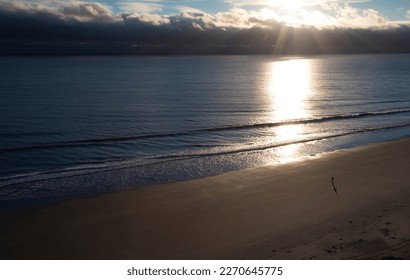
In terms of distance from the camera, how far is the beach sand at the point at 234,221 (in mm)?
10016

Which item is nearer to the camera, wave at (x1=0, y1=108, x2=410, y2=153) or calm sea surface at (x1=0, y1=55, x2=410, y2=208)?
calm sea surface at (x1=0, y1=55, x2=410, y2=208)

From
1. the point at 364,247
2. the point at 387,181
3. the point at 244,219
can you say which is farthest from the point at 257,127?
the point at 364,247

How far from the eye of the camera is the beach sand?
32.9ft

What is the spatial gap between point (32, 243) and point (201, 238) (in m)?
4.40

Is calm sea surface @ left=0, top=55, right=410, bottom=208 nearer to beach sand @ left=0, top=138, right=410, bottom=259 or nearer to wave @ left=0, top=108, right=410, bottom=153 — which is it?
wave @ left=0, top=108, right=410, bottom=153

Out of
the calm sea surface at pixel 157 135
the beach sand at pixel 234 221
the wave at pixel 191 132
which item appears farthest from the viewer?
the wave at pixel 191 132

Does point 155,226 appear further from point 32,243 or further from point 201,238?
point 32,243

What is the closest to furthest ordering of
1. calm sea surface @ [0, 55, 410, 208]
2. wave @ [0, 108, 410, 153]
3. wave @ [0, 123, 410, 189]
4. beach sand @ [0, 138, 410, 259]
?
beach sand @ [0, 138, 410, 259], wave @ [0, 123, 410, 189], calm sea surface @ [0, 55, 410, 208], wave @ [0, 108, 410, 153]

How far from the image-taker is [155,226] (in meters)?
11.8

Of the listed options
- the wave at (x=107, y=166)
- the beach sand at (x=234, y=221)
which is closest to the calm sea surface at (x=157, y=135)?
the wave at (x=107, y=166)

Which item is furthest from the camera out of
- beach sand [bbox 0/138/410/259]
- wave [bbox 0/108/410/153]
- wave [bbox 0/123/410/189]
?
wave [bbox 0/108/410/153]

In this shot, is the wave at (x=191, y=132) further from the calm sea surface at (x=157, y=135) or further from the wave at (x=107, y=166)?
the wave at (x=107, y=166)

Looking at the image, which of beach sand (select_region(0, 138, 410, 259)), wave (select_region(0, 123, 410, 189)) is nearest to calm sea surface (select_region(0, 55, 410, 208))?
wave (select_region(0, 123, 410, 189))

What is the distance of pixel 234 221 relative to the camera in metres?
12.1
